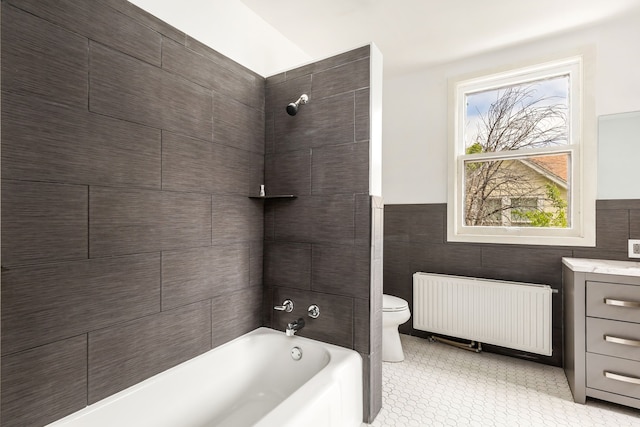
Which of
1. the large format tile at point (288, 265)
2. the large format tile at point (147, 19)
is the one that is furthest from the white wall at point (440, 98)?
the large format tile at point (147, 19)

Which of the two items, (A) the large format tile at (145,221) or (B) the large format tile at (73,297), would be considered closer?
(B) the large format tile at (73,297)

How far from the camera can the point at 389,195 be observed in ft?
10.1

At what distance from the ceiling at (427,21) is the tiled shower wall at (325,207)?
46 centimetres

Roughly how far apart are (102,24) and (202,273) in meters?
1.22

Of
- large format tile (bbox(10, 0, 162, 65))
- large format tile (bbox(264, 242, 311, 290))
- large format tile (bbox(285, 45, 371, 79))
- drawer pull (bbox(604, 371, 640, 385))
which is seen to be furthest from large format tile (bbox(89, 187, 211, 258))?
drawer pull (bbox(604, 371, 640, 385))

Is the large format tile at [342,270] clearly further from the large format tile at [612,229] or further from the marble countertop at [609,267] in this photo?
the large format tile at [612,229]

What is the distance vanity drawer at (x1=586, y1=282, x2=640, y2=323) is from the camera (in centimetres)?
177

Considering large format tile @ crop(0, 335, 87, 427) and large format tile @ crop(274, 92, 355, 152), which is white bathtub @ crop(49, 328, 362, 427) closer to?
large format tile @ crop(0, 335, 87, 427)

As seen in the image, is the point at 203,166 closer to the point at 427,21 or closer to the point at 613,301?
the point at 427,21

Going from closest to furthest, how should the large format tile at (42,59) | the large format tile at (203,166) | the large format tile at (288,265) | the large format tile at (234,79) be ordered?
1. the large format tile at (42,59)
2. the large format tile at (203,166)
3. the large format tile at (234,79)
4. the large format tile at (288,265)

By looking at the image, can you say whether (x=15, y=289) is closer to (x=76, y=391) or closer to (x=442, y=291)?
(x=76, y=391)

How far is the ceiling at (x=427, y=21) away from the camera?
199 cm

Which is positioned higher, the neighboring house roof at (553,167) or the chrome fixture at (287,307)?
the neighboring house roof at (553,167)

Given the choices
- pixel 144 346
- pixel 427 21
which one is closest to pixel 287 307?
pixel 144 346
